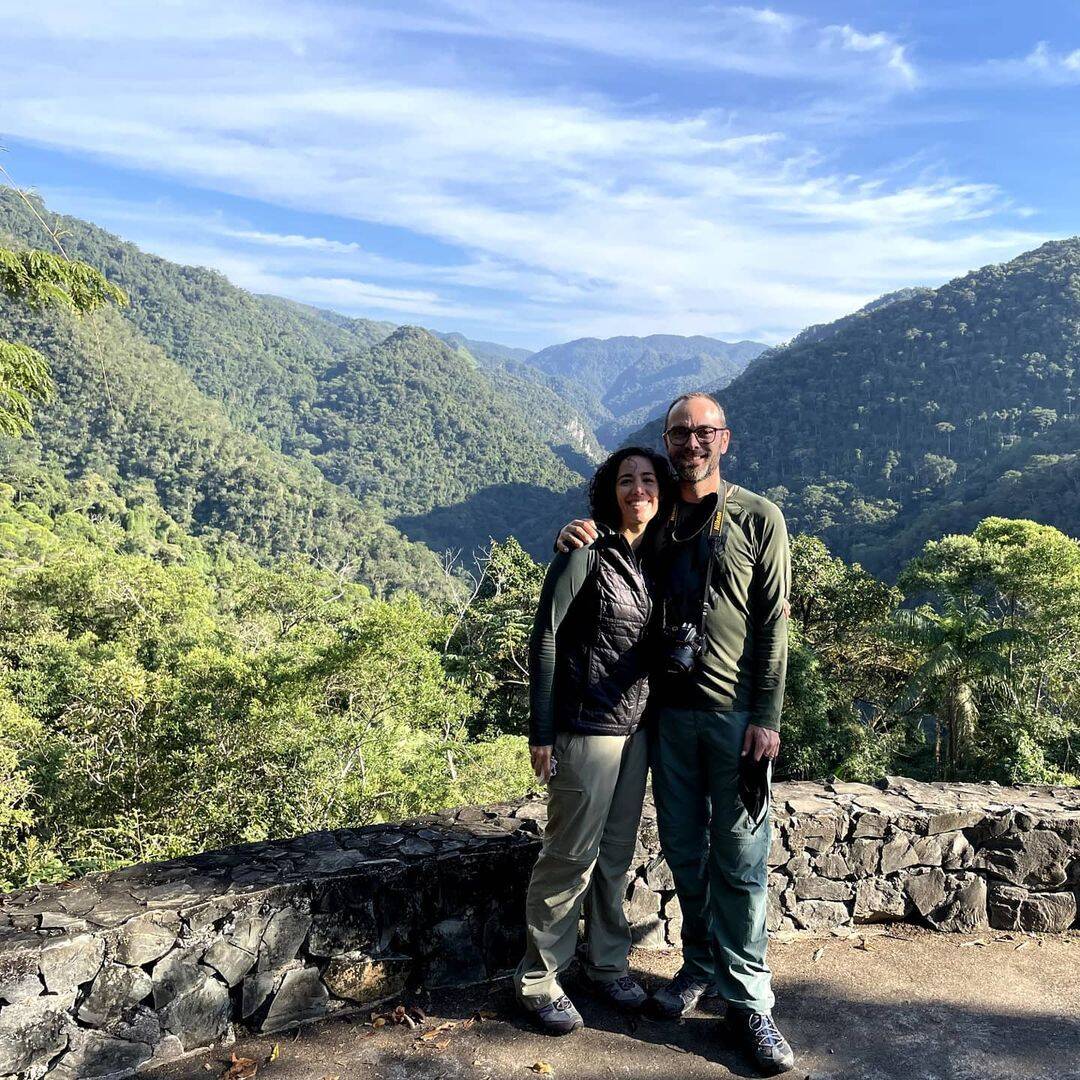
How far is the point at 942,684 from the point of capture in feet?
47.0

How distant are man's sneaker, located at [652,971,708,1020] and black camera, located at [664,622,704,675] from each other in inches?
39.5

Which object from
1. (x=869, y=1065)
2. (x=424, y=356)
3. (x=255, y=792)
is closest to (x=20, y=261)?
(x=255, y=792)

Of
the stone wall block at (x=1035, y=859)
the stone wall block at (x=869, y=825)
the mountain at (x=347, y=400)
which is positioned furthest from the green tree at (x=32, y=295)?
the mountain at (x=347, y=400)

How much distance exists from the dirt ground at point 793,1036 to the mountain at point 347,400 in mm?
84883

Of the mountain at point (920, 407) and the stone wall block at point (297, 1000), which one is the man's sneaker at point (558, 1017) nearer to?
the stone wall block at point (297, 1000)

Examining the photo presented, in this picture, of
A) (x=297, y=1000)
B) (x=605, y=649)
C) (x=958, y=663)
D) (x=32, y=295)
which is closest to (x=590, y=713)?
(x=605, y=649)

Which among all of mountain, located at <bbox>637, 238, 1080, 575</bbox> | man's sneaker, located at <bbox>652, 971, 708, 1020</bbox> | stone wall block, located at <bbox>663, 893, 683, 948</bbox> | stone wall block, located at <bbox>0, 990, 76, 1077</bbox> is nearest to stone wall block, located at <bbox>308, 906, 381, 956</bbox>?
stone wall block, located at <bbox>0, 990, 76, 1077</bbox>

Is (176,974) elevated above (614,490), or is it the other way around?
(614,490)

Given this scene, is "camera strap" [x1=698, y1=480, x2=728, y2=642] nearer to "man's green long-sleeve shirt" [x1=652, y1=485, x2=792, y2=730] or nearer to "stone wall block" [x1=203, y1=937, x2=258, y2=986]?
"man's green long-sleeve shirt" [x1=652, y1=485, x2=792, y2=730]

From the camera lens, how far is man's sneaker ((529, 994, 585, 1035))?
232cm

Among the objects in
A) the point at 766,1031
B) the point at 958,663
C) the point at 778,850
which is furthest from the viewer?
the point at 958,663

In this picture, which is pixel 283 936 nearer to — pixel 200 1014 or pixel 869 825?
pixel 200 1014

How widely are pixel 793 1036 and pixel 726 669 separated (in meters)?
1.13

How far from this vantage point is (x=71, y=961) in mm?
2062
